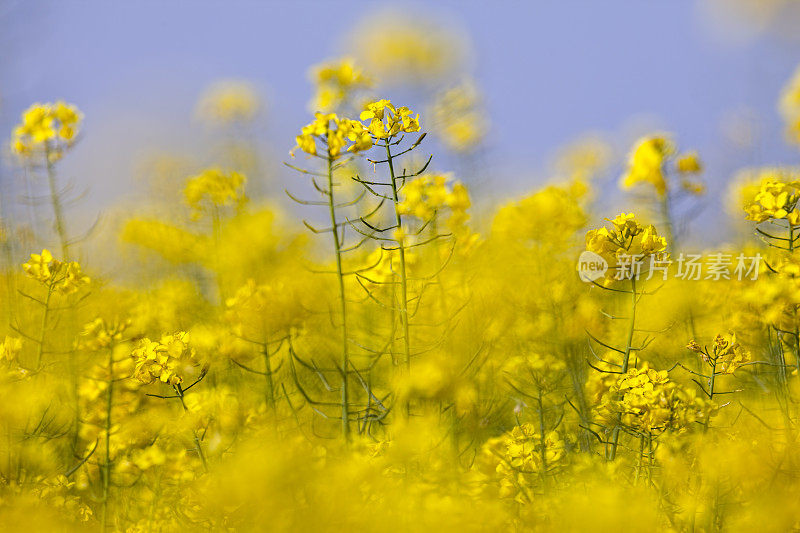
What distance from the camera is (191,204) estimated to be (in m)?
2.79

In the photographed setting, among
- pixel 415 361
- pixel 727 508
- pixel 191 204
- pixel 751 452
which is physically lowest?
pixel 727 508

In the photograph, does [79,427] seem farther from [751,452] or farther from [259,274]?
[751,452]

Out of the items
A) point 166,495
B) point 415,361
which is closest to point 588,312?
point 415,361

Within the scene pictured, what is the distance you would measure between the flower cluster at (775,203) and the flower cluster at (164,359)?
1.43 metres

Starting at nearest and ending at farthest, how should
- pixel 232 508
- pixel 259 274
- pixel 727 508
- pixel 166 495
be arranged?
pixel 232 508
pixel 727 508
pixel 166 495
pixel 259 274

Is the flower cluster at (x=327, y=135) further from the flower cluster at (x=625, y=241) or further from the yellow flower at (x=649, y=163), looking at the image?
the yellow flower at (x=649, y=163)

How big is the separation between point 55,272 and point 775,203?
1905 millimetres

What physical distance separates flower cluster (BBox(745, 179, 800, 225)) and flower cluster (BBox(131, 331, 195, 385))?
1427mm

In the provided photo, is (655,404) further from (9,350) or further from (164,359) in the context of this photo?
(9,350)

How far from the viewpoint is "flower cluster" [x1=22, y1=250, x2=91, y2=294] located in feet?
6.52

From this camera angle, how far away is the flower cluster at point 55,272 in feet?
6.52

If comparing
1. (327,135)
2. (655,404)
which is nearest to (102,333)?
(327,135)

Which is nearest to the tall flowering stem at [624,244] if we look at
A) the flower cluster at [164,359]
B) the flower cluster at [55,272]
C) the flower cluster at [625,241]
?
the flower cluster at [625,241]

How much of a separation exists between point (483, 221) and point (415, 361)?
1.59m
